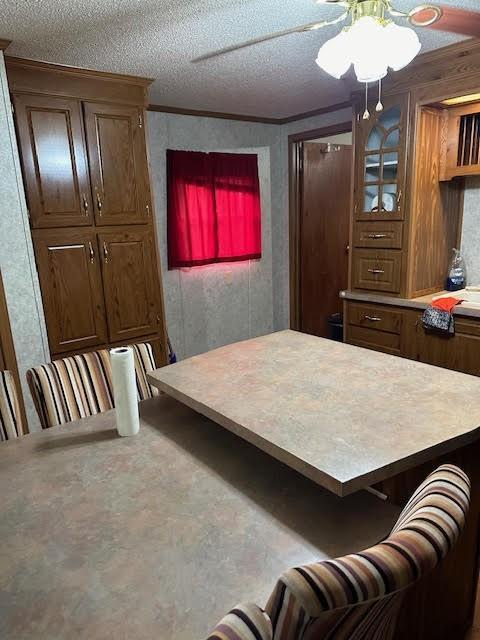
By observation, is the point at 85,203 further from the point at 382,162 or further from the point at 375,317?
the point at 375,317

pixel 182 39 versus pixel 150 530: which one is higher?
pixel 182 39

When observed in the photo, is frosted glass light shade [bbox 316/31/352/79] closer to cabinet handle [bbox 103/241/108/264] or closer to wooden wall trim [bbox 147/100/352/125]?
cabinet handle [bbox 103/241/108/264]

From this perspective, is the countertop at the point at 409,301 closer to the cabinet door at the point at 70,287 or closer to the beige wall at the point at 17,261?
the cabinet door at the point at 70,287

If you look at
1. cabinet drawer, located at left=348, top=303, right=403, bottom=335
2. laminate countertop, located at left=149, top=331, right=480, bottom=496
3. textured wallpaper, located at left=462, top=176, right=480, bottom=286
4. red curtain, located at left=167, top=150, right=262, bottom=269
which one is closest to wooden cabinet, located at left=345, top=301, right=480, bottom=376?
cabinet drawer, located at left=348, top=303, right=403, bottom=335

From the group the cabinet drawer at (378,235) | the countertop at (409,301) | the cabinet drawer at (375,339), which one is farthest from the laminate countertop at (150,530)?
the cabinet drawer at (378,235)

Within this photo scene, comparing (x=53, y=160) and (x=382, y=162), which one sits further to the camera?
(x=382, y=162)

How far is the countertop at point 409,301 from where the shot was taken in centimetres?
251

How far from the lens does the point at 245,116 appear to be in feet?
13.0

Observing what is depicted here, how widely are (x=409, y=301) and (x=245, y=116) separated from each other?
2308 millimetres

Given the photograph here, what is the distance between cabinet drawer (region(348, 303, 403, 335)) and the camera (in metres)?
2.96

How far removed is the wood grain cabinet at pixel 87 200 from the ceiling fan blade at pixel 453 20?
74.9 inches

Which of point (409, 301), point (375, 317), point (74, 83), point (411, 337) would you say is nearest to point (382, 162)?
point (409, 301)

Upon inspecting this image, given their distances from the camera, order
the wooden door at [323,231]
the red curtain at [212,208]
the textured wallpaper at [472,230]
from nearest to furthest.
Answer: the textured wallpaper at [472,230]
the red curtain at [212,208]
the wooden door at [323,231]

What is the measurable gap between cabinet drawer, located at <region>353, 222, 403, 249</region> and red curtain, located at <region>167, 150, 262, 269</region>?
1300 mm
